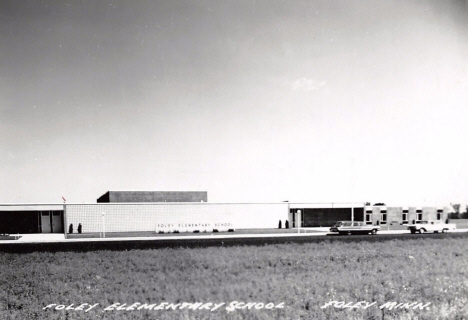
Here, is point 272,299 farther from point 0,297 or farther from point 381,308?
point 0,297

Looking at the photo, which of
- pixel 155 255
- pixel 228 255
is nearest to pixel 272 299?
pixel 228 255

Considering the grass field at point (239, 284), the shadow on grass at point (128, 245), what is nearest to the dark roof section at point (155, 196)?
the shadow on grass at point (128, 245)

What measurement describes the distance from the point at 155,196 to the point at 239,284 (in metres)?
34.8

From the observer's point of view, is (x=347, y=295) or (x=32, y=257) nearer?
(x=347, y=295)

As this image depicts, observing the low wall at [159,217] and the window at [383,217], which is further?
the window at [383,217]

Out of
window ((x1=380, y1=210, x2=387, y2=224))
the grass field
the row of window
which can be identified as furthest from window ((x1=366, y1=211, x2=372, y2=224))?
the grass field

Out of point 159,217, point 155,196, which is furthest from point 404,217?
point 155,196

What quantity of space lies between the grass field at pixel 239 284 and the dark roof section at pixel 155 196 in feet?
92.1

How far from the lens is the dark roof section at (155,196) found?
42969 millimetres

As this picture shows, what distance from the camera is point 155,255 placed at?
1560 cm

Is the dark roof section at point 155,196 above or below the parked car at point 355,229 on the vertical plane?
above

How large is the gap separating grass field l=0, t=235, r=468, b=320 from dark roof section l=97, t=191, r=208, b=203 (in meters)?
28.1

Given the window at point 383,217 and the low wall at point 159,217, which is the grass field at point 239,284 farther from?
the window at point 383,217

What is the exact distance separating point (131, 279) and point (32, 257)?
6.99 meters
